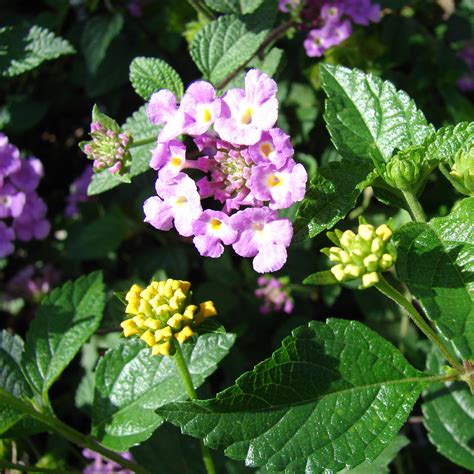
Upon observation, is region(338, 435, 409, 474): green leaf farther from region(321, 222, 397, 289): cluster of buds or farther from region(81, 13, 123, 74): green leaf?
region(81, 13, 123, 74): green leaf

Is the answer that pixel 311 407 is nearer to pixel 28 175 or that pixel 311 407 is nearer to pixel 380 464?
pixel 380 464

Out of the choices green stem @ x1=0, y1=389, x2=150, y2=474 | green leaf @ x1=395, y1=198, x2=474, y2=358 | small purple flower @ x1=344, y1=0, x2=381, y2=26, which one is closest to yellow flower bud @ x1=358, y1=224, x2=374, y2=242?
green leaf @ x1=395, y1=198, x2=474, y2=358

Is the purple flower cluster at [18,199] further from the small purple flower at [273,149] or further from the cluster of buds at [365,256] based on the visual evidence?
the cluster of buds at [365,256]

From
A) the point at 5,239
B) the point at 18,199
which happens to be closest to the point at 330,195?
the point at 18,199

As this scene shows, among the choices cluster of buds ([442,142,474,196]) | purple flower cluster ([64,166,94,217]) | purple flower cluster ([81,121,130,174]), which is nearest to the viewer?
cluster of buds ([442,142,474,196])

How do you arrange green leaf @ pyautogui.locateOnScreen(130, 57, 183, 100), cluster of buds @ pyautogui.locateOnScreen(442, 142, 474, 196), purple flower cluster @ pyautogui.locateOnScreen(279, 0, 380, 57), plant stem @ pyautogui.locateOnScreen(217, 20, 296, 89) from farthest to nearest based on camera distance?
purple flower cluster @ pyautogui.locateOnScreen(279, 0, 380, 57) → plant stem @ pyautogui.locateOnScreen(217, 20, 296, 89) → green leaf @ pyautogui.locateOnScreen(130, 57, 183, 100) → cluster of buds @ pyautogui.locateOnScreen(442, 142, 474, 196)

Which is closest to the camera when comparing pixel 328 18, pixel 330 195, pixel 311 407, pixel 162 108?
pixel 311 407

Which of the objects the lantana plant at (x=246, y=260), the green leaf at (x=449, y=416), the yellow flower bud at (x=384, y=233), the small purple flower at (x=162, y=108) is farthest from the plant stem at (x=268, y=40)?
the green leaf at (x=449, y=416)

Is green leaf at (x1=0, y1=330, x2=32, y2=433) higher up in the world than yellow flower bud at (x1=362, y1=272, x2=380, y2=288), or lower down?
lower down
